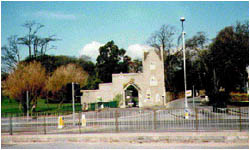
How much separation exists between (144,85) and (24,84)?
2168cm

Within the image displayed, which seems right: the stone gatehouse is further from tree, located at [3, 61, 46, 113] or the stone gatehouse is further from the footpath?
the footpath

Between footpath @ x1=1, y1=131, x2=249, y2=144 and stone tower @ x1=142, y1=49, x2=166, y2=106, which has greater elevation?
stone tower @ x1=142, y1=49, x2=166, y2=106

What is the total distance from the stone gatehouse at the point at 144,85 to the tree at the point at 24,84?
13985 millimetres

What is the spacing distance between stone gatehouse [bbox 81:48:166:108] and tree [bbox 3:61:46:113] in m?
14.0

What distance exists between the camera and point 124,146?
11.9 meters

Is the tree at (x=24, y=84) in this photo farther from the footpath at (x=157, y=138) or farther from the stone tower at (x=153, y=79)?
the footpath at (x=157, y=138)

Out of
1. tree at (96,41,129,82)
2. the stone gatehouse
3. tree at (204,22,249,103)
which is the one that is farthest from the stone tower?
tree at (96,41,129,82)

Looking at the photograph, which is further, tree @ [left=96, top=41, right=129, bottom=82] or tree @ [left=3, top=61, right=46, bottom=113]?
tree @ [left=96, top=41, right=129, bottom=82]

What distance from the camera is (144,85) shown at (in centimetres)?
5097

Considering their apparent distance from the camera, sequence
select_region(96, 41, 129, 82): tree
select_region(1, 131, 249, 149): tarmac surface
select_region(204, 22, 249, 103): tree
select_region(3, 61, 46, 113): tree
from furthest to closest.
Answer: select_region(96, 41, 129, 82): tree
select_region(204, 22, 249, 103): tree
select_region(3, 61, 46, 113): tree
select_region(1, 131, 249, 149): tarmac surface

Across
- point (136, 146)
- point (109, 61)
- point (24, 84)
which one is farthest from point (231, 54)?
point (109, 61)

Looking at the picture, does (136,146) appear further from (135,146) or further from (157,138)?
(157,138)

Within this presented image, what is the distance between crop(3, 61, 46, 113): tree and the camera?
121 feet

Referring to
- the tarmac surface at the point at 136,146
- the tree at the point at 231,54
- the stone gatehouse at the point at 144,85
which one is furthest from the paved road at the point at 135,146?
the stone gatehouse at the point at 144,85
